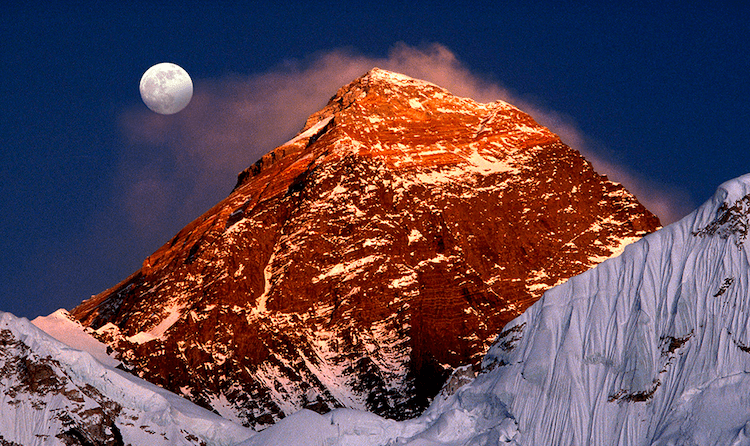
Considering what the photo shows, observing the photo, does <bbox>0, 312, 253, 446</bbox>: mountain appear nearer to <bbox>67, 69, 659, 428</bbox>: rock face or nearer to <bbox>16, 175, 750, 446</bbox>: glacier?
<bbox>16, 175, 750, 446</bbox>: glacier

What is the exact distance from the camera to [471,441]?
52.5 meters

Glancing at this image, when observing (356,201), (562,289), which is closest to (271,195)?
(356,201)

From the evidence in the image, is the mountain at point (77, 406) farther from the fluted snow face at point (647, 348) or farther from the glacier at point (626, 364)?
the fluted snow face at point (647, 348)

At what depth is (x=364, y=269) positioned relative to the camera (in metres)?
168

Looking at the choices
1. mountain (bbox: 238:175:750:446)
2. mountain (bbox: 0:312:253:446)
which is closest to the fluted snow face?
mountain (bbox: 238:175:750:446)

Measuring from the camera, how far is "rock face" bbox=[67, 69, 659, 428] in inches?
6024

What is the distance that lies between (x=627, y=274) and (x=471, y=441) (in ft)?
37.0

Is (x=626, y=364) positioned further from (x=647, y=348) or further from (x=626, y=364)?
(x=647, y=348)

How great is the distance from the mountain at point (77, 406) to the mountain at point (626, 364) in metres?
27.4

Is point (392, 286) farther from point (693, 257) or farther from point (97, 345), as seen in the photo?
point (693, 257)

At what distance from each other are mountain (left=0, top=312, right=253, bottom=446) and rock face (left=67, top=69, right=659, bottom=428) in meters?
61.4

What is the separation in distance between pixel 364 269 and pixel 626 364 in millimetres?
120205

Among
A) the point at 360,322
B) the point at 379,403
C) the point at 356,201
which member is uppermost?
the point at 356,201

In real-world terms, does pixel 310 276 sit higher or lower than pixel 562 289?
higher
